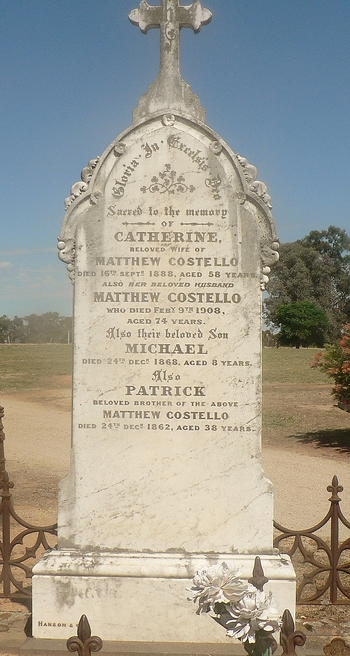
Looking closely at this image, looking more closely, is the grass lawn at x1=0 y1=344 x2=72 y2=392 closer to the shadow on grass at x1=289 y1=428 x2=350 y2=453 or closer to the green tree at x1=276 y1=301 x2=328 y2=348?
the shadow on grass at x1=289 y1=428 x2=350 y2=453

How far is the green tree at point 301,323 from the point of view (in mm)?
50344

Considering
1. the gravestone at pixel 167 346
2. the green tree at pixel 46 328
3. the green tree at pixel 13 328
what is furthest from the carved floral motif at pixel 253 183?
the green tree at pixel 13 328

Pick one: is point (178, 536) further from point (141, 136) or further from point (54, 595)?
point (141, 136)

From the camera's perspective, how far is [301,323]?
50.4 metres

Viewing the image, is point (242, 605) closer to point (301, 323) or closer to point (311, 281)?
point (301, 323)

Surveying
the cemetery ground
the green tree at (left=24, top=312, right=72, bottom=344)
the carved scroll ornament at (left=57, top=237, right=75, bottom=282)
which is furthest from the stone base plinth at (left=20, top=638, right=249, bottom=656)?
the green tree at (left=24, top=312, right=72, bottom=344)

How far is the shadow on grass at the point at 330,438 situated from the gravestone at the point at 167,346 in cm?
904

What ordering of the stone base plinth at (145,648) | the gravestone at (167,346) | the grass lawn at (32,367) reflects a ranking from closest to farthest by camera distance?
the stone base plinth at (145,648), the gravestone at (167,346), the grass lawn at (32,367)

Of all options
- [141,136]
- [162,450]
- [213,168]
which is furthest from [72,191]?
[162,450]

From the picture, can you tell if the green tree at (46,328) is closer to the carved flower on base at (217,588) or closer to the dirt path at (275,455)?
the dirt path at (275,455)

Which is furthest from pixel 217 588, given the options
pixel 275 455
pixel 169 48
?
pixel 275 455

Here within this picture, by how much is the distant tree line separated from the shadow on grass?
137 feet

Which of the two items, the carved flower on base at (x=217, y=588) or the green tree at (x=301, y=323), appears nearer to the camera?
the carved flower on base at (x=217, y=588)

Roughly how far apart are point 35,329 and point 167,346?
197 feet
